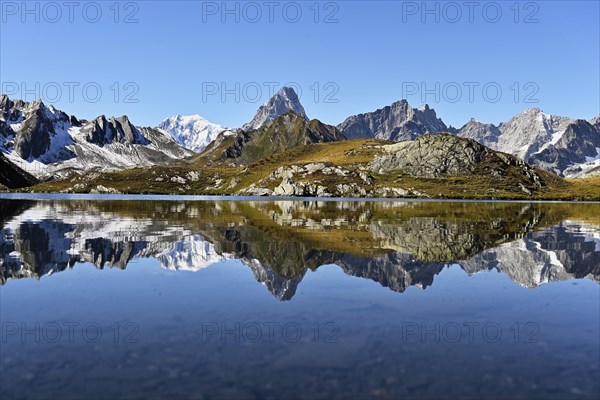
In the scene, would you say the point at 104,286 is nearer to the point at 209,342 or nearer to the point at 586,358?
the point at 209,342

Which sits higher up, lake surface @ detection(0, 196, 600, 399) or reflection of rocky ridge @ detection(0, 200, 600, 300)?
reflection of rocky ridge @ detection(0, 200, 600, 300)

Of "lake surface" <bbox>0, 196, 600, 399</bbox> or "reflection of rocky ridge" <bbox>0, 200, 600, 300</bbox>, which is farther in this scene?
"reflection of rocky ridge" <bbox>0, 200, 600, 300</bbox>

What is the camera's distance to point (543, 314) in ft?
68.9

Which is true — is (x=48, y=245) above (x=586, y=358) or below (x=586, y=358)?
above

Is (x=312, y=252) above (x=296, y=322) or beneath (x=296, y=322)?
above

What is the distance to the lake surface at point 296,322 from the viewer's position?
41.9ft

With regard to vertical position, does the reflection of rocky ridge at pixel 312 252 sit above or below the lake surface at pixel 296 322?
above

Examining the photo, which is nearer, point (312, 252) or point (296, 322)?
point (296, 322)

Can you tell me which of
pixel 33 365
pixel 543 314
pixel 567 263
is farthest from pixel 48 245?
pixel 567 263

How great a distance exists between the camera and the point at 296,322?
19.0m

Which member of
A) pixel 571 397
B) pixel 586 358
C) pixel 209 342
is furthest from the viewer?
pixel 209 342

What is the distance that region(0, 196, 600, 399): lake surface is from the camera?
1277 centimetres

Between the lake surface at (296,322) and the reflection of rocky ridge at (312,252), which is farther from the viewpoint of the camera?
the reflection of rocky ridge at (312,252)

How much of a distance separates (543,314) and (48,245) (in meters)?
38.5
